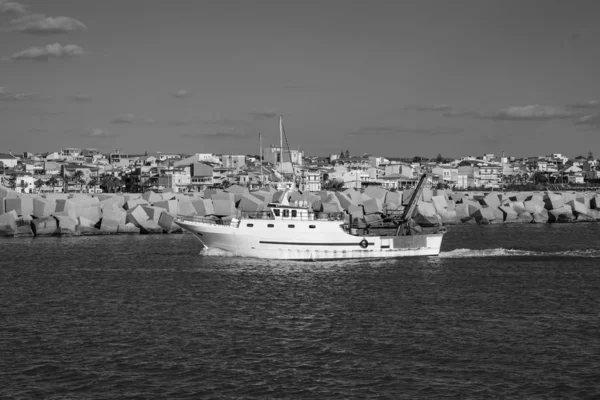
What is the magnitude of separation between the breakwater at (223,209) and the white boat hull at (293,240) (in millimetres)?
2023

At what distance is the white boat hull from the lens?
128 ft

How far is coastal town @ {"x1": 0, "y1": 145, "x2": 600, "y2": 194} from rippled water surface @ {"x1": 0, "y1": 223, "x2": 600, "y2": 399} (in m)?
50.7

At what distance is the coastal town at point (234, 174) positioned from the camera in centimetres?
11687

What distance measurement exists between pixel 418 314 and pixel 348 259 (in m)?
14.3

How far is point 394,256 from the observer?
135 ft

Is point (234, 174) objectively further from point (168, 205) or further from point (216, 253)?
point (216, 253)

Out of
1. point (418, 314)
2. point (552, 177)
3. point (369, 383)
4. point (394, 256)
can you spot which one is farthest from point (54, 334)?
point (552, 177)

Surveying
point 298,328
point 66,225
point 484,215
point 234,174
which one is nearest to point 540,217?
point 484,215

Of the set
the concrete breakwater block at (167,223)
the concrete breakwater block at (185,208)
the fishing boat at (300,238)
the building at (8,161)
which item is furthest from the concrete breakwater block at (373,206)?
the building at (8,161)

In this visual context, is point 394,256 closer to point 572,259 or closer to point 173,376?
point 572,259

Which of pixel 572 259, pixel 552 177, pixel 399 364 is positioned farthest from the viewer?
pixel 552 177

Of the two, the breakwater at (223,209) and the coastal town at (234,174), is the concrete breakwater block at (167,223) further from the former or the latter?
the coastal town at (234,174)

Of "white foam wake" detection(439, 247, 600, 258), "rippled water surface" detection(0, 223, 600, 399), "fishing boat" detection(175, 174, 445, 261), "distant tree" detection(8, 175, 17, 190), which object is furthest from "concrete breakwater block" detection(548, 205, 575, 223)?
"distant tree" detection(8, 175, 17, 190)

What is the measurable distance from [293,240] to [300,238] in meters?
0.38
